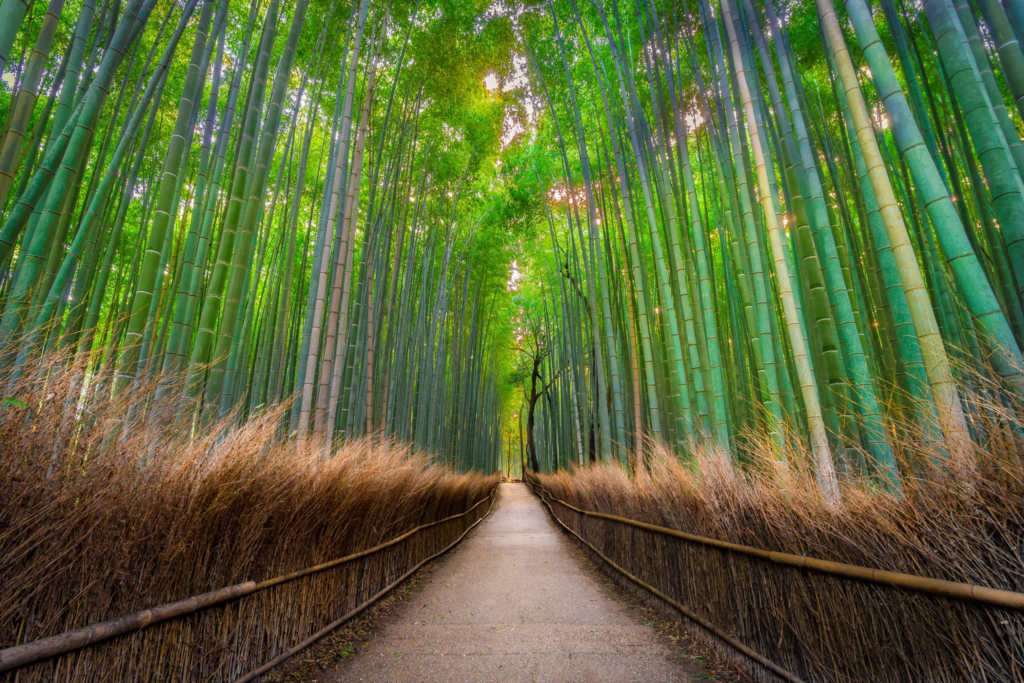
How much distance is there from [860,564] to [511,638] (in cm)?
179

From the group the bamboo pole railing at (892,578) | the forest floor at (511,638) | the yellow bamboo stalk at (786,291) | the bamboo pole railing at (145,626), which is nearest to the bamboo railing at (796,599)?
the bamboo pole railing at (892,578)

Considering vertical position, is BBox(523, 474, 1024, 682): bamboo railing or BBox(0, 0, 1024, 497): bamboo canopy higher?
BBox(0, 0, 1024, 497): bamboo canopy

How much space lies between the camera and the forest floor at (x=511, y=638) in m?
2.09

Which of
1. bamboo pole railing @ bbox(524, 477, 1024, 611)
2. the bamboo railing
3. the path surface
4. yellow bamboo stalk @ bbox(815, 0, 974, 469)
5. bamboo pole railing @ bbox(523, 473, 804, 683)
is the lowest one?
the path surface

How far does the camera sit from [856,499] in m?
1.43

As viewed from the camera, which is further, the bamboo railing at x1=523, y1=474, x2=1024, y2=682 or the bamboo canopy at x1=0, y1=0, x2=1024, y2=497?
the bamboo canopy at x1=0, y1=0, x2=1024, y2=497

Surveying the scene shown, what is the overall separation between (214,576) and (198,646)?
204mm

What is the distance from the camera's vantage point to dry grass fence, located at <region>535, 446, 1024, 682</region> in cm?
103

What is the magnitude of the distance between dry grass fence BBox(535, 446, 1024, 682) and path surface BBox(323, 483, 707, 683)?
41 centimetres

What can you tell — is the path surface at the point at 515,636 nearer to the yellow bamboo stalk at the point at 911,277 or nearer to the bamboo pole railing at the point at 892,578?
the bamboo pole railing at the point at 892,578

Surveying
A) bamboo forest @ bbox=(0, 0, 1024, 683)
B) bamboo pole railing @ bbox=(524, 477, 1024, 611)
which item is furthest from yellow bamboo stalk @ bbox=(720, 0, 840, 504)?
bamboo pole railing @ bbox=(524, 477, 1024, 611)

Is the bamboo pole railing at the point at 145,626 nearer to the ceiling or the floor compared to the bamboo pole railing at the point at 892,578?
nearer to the floor

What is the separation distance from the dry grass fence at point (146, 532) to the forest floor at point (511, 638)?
35cm

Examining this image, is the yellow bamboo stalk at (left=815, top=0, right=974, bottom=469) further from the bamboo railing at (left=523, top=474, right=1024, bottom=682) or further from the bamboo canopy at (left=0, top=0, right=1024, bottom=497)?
the bamboo railing at (left=523, top=474, right=1024, bottom=682)
